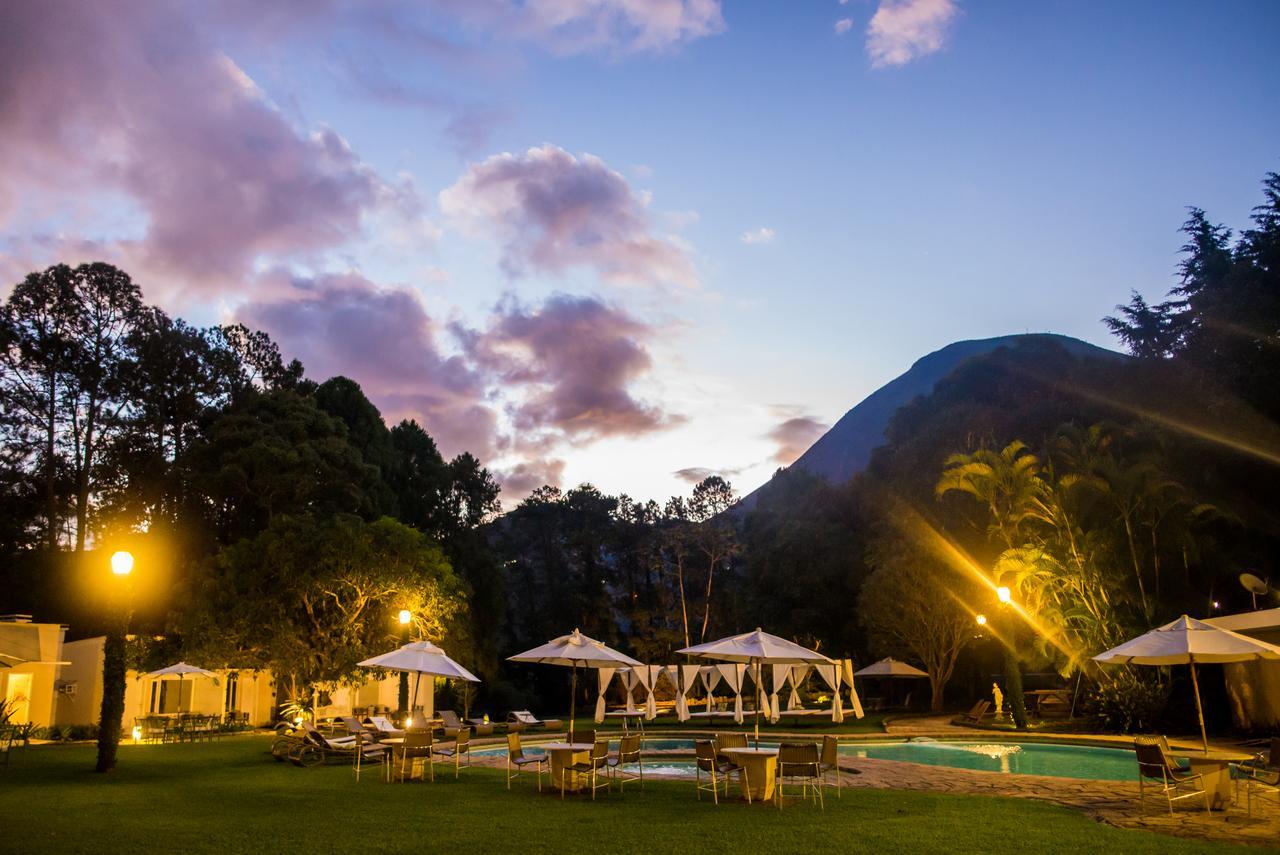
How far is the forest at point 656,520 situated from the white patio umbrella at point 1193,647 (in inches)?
346

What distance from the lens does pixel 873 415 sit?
137 m

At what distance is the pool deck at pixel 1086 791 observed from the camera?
28.7 feet

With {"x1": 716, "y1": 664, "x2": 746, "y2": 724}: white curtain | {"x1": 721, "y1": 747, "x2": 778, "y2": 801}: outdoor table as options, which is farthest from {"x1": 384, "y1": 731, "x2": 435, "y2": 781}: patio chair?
{"x1": 716, "y1": 664, "x2": 746, "y2": 724}: white curtain

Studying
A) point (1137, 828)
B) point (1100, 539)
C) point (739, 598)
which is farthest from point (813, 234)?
point (739, 598)

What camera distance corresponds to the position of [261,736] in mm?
26031

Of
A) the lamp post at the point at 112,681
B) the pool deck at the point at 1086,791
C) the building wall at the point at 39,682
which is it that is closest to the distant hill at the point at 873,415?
the building wall at the point at 39,682

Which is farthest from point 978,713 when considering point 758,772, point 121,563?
point 121,563

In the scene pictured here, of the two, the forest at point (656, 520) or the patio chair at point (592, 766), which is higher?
the forest at point (656, 520)

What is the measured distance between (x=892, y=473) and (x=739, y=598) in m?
10.5

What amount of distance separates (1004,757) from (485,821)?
12.7 m

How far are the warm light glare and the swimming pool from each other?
7.65 metres

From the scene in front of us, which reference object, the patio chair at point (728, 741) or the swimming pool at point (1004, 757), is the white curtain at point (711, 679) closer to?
the swimming pool at point (1004, 757)

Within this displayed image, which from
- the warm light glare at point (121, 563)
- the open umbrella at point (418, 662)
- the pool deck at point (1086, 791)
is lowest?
the pool deck at point (1086, 791)

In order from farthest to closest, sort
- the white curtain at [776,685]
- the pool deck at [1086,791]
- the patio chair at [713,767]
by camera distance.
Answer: the white curtain at [776,685], the patio chair at [713,767], the pool deck at [1086,791]
